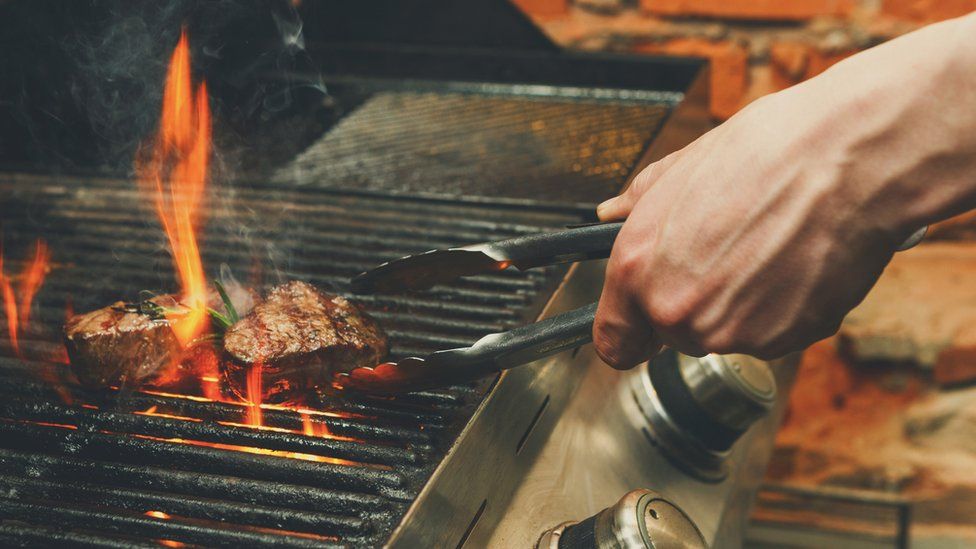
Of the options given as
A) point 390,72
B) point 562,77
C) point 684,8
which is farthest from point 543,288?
point 684,8

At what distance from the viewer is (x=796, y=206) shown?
0.88 meters

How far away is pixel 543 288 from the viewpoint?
4.90 feet

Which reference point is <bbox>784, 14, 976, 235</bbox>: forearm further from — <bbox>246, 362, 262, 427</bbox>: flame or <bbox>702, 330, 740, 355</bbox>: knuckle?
<bbox>246, 362, 262, 427</bbox>: flame

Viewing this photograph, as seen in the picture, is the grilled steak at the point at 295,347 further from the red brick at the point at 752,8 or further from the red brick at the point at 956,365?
the red brick at the point at 956,365

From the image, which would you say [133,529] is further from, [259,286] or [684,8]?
[684,8]

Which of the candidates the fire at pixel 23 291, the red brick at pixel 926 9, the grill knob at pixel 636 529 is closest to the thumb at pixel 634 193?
the grill knob at pixel 636 529

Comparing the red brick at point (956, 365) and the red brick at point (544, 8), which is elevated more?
the red brick at point (544, 8)

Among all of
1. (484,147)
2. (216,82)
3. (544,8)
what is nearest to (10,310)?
(216,82)

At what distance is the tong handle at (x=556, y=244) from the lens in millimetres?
1190

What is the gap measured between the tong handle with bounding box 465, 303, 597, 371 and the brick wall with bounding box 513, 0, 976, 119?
192 cm

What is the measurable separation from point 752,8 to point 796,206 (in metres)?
2.08

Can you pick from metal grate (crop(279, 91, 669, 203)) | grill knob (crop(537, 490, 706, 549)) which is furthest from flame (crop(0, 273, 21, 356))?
grill knob (crop(537, 490, 706, 549))

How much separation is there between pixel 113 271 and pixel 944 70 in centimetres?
141

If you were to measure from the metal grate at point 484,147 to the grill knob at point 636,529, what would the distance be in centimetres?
86
